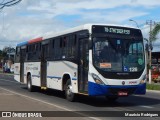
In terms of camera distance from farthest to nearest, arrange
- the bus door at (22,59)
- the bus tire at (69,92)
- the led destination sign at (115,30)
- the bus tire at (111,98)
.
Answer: the bus door at (22,59), the bus tire at (111,98), the bus tire at (69,92), the led destination sign at (115,30)

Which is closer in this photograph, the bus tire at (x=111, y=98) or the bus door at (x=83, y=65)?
the bus door at (x=83, y=65)

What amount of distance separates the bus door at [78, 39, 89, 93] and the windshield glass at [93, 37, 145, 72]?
516 mm

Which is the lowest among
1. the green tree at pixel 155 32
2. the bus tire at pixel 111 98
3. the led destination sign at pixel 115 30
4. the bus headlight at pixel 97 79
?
the bus tire at pixel 111 98

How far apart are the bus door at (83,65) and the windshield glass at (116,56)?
52 cm

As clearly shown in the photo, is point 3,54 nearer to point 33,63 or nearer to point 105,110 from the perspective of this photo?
point 33,63

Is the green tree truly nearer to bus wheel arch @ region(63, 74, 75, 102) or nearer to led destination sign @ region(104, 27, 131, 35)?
bus wheel arch @ region(63, 74, 75, 102)

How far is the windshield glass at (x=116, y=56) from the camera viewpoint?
16.2m

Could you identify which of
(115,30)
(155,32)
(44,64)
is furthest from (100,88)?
(155,32)

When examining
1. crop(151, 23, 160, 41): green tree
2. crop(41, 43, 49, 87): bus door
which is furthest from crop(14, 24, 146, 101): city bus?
crop(151, 23, 160, 41): green tree

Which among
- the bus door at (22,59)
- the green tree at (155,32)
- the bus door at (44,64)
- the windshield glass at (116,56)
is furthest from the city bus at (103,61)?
the green tree at (155,32)

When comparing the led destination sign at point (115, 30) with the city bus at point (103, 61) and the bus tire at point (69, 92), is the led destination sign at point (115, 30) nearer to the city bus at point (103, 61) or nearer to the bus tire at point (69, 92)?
the city bus at point (103, 61)

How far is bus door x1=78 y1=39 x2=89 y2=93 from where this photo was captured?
54.3ft

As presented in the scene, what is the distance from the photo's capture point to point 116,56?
1628 centimetres

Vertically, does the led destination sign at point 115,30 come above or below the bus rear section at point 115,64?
above
